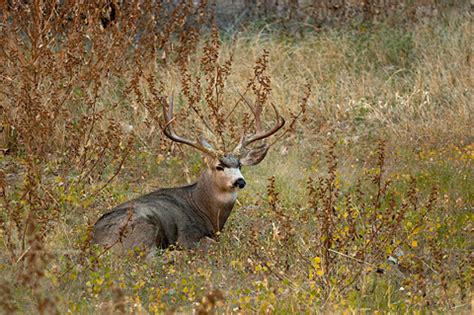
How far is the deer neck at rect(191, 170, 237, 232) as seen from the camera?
857cm

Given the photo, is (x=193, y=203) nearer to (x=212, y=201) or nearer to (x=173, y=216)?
A: (x=212, y=201)

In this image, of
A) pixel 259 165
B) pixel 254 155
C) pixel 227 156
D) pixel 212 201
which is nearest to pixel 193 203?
pixel 212 201

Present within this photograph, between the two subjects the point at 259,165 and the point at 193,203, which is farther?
the point at 259,165

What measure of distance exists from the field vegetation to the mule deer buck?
0.73ft

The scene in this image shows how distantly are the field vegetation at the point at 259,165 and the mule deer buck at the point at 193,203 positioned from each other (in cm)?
22

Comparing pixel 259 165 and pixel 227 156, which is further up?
pixel 227 156

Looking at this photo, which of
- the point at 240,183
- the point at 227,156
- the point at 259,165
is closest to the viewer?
the point at 240,183

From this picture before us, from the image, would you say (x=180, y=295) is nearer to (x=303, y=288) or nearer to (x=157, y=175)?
(x=303, y=288)

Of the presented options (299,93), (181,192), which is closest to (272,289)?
(181,192)

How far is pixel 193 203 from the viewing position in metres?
8.73

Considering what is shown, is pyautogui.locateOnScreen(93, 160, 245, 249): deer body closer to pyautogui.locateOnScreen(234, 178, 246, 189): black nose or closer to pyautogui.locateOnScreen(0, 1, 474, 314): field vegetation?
pyautogui.locateOnScreen(234, 178, 246, 189): black nose

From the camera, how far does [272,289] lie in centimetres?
582

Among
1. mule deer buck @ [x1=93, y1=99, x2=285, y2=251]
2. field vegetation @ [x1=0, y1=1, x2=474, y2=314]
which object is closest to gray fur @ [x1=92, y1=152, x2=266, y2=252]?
mule deer buck @ [x1=93, y1=99, x2=285, y2=251]

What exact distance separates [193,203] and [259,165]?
172 centimetres
